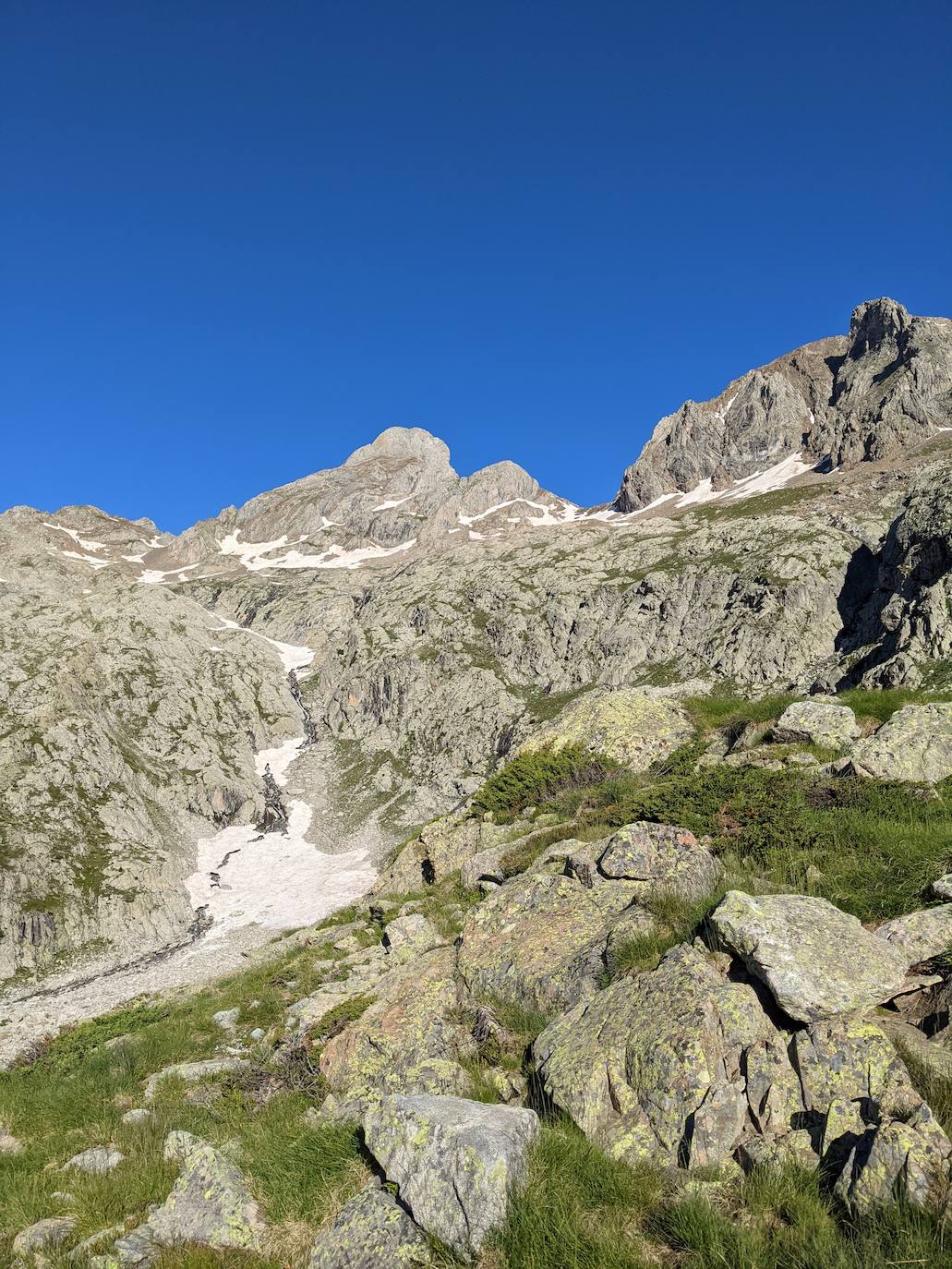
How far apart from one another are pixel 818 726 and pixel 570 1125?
1310cm

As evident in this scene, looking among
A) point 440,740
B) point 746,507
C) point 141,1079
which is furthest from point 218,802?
point 746,507

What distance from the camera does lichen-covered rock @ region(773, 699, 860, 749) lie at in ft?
52.7

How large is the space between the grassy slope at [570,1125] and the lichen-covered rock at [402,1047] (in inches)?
22.0

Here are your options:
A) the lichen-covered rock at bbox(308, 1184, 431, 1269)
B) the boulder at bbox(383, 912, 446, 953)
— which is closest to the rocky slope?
the boulder at bbox(383, 912, 446, 953)

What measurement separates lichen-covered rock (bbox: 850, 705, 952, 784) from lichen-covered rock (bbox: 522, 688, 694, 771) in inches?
260

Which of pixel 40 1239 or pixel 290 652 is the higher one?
pixel 290 652

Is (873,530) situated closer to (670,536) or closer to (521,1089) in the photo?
(670,536)

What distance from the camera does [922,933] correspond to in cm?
746

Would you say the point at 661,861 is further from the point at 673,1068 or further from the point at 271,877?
the point at 271,877

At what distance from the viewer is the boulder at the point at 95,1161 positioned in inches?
340

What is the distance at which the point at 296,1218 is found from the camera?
654 centimetres

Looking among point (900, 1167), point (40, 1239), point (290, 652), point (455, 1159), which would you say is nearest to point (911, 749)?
point (900, 1167)

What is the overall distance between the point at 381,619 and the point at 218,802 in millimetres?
67743

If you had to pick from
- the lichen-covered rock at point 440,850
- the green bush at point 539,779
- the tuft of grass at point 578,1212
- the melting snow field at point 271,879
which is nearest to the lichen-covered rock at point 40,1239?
the tuft of grass at point 578,1212
